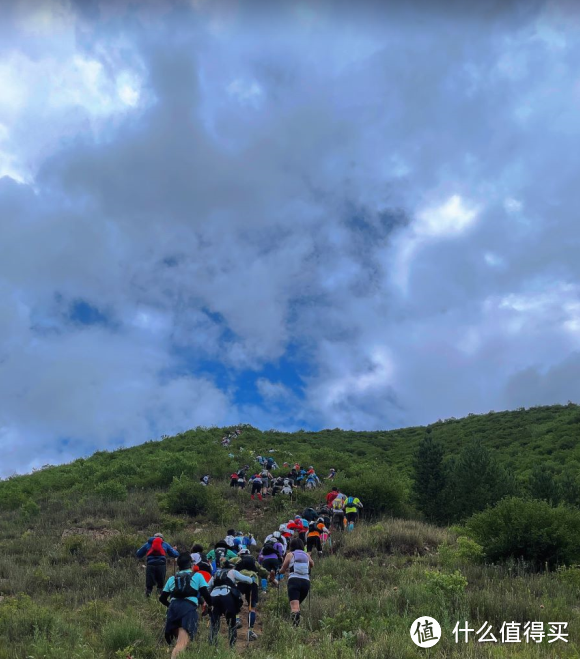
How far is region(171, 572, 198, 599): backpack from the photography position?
261 inches

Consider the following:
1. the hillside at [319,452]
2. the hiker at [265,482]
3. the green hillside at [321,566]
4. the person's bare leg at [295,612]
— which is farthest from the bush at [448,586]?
the hillside at [319,452]

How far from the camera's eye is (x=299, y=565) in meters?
8.11

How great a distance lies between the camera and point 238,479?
2336cm

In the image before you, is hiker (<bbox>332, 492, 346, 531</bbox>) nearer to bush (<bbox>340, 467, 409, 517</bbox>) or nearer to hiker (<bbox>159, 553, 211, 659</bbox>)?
bush (<bbox>340, 467, 409, 517</bbox>)

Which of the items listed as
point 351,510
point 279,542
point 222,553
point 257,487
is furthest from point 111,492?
point 222,553

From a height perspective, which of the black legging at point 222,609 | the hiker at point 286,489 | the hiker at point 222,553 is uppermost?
the hiker at point 286,489

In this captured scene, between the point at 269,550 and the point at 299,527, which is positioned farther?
the point at 299,527

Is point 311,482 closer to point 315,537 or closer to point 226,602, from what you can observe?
point 315,537

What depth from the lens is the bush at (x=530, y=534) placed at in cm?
984

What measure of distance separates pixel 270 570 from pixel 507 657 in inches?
239

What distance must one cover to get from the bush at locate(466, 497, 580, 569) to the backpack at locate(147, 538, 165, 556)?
7090mm

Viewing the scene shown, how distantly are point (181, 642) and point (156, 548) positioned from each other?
393cm

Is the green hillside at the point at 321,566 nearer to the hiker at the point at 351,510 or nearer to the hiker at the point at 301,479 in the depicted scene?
the hiker at the point at 351,510

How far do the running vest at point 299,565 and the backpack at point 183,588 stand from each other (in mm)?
2060
